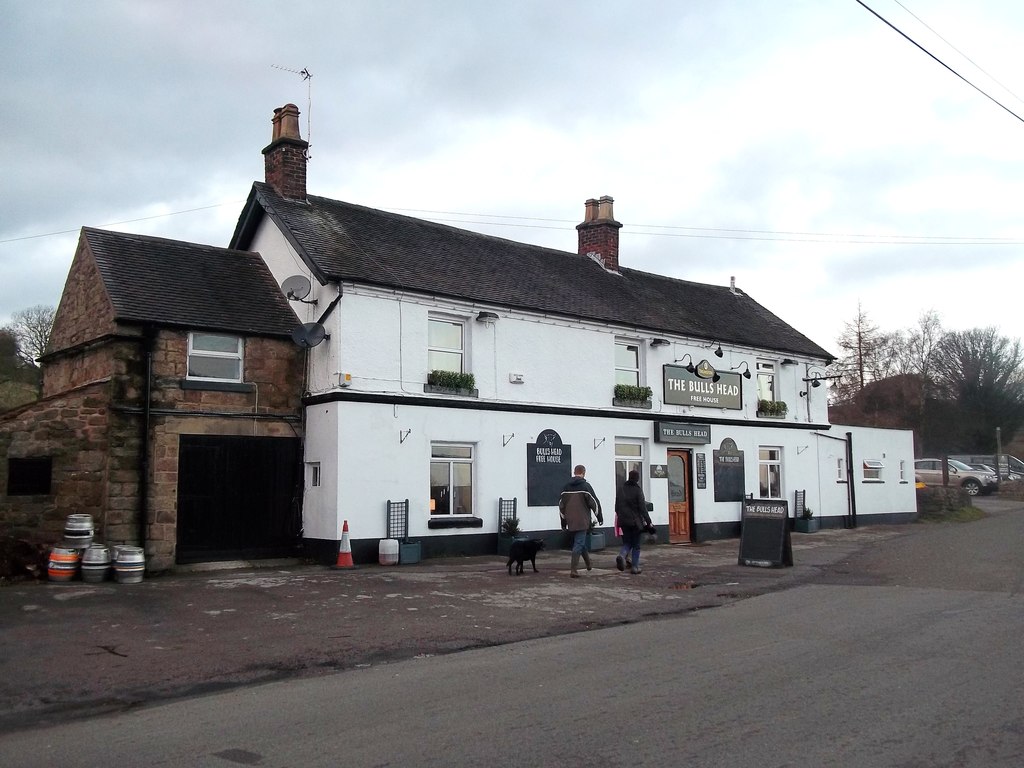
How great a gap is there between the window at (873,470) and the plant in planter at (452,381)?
16137 mm

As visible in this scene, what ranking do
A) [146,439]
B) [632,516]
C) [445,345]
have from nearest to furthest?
[632,516] < [146,439] < [445,345]

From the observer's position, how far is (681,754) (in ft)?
17.4

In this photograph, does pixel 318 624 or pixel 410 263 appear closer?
pixel 318 624

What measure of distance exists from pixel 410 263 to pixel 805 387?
47.1 ft

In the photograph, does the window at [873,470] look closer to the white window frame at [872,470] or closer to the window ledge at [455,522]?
the white window frame at [872,470]

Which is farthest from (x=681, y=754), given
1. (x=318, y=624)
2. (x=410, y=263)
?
(x=410, y=263)

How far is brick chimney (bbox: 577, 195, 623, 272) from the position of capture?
25.8 metres

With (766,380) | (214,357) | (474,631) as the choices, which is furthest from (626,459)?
(474,631)

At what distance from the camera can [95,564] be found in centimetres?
1360

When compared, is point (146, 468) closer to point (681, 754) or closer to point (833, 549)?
point (681, 754)

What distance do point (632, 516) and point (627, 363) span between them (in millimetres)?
8035

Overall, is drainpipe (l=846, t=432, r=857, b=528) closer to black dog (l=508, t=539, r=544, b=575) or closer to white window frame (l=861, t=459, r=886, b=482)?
white window frame (l=861, t=459, r=886, b=482)

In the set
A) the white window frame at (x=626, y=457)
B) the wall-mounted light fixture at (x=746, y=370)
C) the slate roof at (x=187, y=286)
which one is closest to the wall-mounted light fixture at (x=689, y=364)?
the wall-mounted light fixture at (x=746, y=370)

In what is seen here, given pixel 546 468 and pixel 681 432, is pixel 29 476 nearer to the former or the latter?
pixel 546 468
